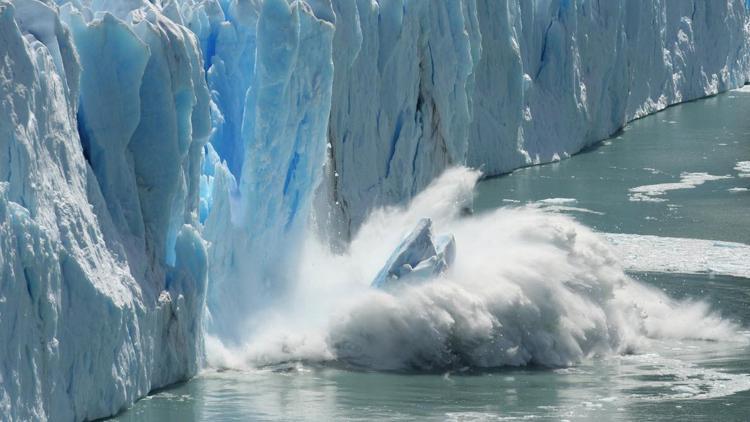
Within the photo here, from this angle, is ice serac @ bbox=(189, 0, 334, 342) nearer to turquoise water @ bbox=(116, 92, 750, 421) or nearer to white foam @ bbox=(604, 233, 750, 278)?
turquoise water @ bbox=(116, 92, 750, 421)

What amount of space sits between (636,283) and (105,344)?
291 inches

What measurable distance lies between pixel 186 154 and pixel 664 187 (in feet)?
42.7

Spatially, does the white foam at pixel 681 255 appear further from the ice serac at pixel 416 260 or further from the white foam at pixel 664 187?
the ice serac at pixel 416 260

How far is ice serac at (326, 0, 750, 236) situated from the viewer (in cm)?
1830

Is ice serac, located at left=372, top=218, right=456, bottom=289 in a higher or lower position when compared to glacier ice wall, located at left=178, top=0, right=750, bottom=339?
lower

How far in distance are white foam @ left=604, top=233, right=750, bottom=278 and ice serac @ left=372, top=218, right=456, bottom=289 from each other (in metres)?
4.41

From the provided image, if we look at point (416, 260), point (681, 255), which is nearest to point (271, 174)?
point (416, 260)

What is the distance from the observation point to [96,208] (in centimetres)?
1095

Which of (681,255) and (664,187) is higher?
(664,187)

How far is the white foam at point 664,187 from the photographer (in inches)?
912

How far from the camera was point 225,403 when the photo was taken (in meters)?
11.5

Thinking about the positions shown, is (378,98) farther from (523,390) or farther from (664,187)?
(523,390)

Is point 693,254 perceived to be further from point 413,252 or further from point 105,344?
point 105,344

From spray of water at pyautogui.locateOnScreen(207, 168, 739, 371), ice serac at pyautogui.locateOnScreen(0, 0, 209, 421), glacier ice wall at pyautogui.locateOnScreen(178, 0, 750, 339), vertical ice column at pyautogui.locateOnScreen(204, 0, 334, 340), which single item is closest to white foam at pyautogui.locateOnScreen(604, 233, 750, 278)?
spray of water at pyautogui.locateOnScreen(207, 168, 739, 371)
